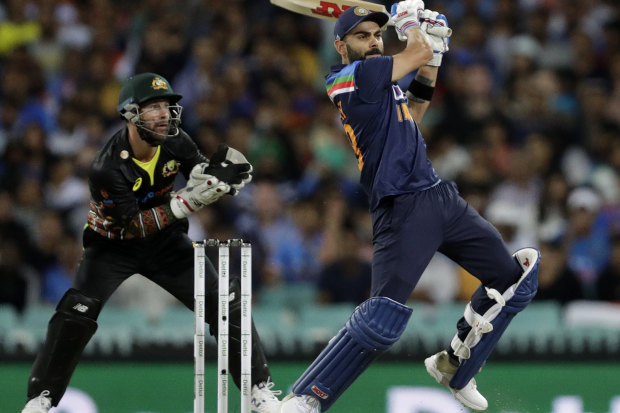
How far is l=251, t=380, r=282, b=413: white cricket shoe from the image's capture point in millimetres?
6195

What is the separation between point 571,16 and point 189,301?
674 centimetres

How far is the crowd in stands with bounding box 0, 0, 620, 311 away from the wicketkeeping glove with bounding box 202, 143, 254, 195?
2.63 metres

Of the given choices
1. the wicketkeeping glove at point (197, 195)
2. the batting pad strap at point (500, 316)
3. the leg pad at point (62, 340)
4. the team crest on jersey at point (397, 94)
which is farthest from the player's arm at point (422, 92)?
the leg pad at point (62, 340)

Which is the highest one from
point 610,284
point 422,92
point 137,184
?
point 422,92

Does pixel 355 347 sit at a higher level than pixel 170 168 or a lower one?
lower

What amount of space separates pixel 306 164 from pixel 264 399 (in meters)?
4.35

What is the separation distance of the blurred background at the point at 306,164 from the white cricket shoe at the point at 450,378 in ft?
2.41

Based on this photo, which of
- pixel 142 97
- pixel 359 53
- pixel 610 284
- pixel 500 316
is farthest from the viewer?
pixel 610 284

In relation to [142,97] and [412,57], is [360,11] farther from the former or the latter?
[142,97]

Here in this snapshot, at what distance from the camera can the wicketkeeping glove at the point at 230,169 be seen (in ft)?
20.0

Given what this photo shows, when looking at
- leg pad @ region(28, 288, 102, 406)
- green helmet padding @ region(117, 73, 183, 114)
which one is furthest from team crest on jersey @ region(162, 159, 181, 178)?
leg pad @ region(28, 288, 102, 406)

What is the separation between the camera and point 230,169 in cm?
611

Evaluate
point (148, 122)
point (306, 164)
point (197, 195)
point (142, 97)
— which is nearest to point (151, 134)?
point (148, 122)

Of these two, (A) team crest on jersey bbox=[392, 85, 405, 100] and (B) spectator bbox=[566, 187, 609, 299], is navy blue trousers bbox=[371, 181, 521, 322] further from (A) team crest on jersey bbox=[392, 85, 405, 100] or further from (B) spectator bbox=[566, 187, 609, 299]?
(B) spectator bbox=[566, 187, 609, 299]
